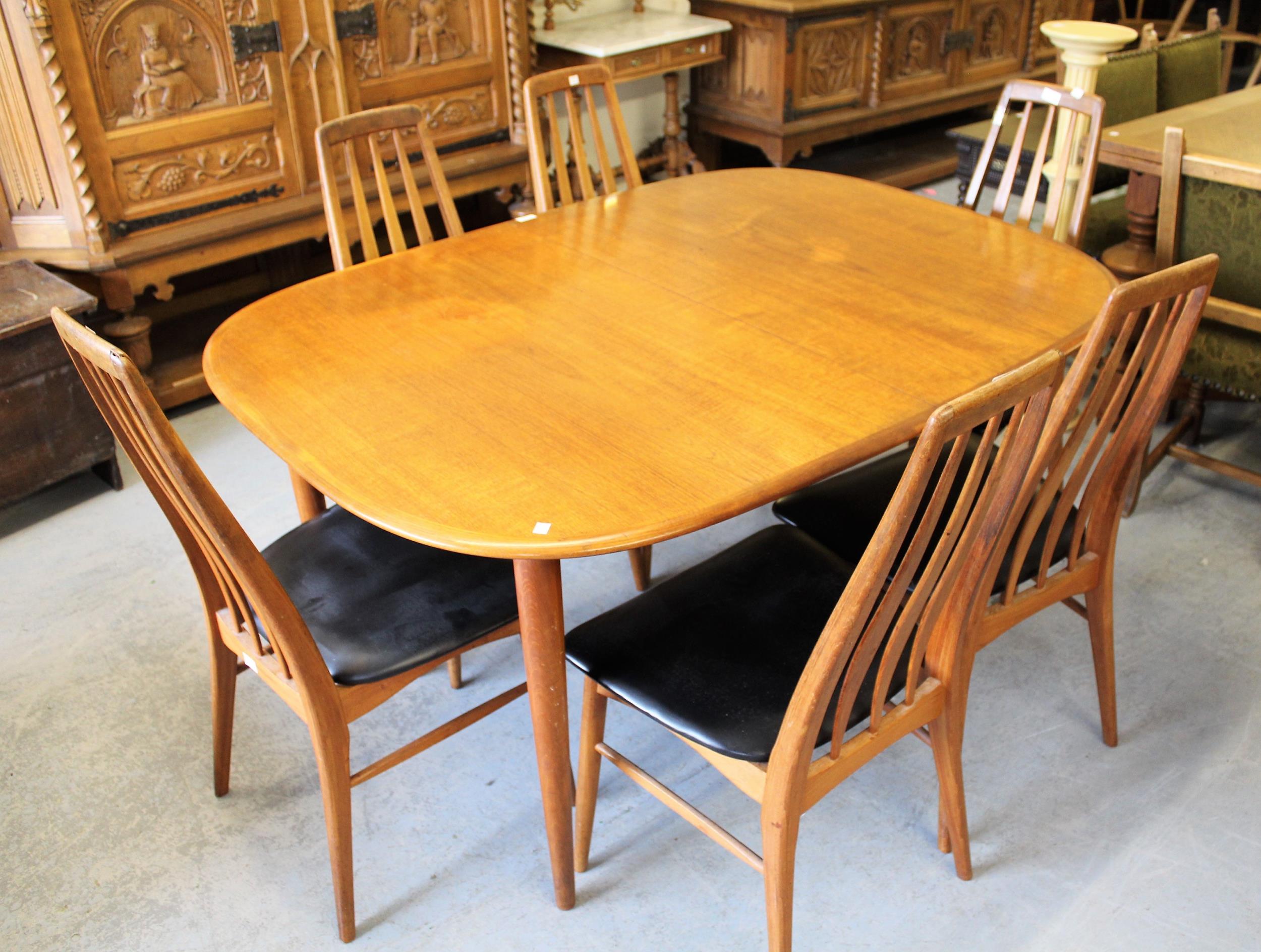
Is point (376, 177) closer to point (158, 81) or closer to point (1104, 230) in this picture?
point (158, 81)

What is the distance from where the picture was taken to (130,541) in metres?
2.64

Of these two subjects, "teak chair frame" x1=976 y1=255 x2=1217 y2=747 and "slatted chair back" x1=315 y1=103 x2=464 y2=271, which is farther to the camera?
"slatted chair back" x1=315 y1=103 x2=464 y2=271

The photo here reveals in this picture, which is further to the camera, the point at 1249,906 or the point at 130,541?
the point at 130,541

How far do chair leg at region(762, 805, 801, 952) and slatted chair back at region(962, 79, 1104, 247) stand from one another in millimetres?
1388

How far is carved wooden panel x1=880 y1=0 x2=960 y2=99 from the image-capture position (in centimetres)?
434

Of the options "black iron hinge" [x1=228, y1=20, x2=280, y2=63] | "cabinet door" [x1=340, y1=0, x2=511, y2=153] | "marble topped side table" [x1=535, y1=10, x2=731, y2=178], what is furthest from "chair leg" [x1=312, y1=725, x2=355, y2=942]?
"marble topped side table" [x1=535, y1=10, x2=731, y2=178]

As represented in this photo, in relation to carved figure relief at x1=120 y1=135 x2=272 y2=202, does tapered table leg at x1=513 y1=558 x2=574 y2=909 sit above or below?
below

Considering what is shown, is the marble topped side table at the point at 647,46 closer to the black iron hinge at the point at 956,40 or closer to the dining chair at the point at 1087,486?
the black iron hinge at the point at 956,40

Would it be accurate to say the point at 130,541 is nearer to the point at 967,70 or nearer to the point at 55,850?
the point at 55,850

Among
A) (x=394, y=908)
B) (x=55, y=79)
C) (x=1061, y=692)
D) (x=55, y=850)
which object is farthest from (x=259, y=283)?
(x=1061, y=692)

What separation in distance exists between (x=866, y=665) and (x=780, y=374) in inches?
20.3

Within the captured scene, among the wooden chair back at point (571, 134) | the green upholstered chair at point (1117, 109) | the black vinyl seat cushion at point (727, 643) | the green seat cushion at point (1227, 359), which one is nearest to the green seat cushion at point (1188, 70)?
the green upholstered chair at point (1117, 109)

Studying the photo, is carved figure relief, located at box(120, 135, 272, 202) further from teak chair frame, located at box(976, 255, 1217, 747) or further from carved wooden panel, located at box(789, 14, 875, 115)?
teak chair frame, located at box(976, 255, 1217, 747)

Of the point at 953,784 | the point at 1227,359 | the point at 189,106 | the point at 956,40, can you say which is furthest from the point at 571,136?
the point at 956,40
